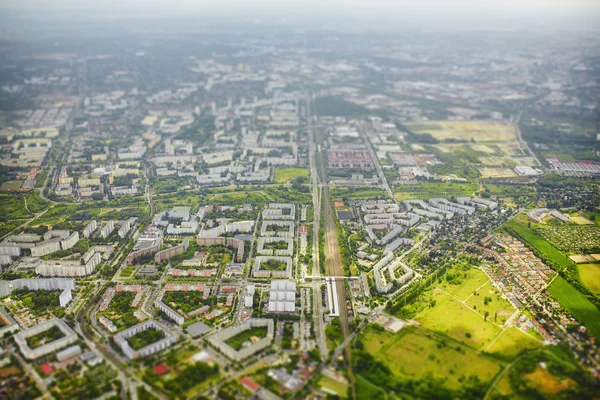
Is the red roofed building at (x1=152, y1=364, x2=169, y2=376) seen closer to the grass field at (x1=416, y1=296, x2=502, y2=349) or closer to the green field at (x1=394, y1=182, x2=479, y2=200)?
the grass field at (x1=416, y1=296, x2=502, y2=349)

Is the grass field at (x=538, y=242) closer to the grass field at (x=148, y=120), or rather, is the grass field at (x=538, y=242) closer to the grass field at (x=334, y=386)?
the grass field at (x=334, y=386)

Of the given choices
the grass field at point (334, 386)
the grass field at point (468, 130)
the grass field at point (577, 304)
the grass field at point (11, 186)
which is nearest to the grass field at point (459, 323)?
the grass field at point (577, 304)

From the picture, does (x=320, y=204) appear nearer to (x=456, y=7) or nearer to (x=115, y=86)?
(x=115, y=86)

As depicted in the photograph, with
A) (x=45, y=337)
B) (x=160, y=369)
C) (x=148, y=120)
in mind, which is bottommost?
(x=148, y=120)

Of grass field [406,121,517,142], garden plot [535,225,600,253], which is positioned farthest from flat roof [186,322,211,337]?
grass field [406,121,517,142]

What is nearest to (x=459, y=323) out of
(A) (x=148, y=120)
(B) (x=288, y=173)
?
(B) (x=288, y=173)

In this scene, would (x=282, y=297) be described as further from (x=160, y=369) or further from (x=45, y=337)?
(x=45, y=337)
